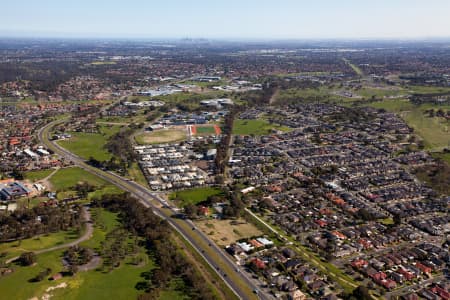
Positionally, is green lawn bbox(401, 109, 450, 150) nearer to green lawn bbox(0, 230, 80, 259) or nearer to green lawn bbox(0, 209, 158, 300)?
green lawn bbox(0, 209, 158, 300)

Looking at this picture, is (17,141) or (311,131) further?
(311,131)

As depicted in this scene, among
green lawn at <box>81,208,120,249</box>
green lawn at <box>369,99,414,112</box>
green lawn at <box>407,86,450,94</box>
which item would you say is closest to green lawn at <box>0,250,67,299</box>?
green lawn at <box>81,208,120,249</box>

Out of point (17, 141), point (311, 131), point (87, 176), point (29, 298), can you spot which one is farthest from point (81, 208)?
point (311, 131)

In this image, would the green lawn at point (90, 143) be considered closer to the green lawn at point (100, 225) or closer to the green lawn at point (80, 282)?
the green lawn at point (100, 225)

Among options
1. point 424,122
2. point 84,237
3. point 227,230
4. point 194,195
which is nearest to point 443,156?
point 424,122

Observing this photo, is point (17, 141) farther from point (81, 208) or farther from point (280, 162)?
point (280, 162)

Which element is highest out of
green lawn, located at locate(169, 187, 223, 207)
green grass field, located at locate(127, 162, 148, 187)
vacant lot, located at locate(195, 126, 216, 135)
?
vacant lot, located at locate(195, 126, 216, 135)
